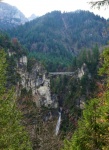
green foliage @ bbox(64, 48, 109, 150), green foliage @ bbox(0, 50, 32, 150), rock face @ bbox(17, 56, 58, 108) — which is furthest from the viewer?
rock face @ bbox(17, 56, 58, 108)

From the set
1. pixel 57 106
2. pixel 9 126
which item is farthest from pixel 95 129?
pixel 57 106

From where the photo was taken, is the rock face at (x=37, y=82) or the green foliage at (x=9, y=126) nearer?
the green foliage at (x=9, y=126)

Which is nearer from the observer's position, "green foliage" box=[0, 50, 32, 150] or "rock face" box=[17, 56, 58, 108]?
"green foliage" box=[0, 50, 32, 150]

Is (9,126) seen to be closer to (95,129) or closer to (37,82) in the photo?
(95,129)

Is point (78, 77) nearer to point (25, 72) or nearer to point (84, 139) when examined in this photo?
point (25, 72)

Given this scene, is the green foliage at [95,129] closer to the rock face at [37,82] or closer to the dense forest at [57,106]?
the dense forest at [57,106]

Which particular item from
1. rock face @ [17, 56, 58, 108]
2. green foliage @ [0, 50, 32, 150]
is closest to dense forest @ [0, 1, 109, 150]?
green foliage @ [0, 50, 32, 150]

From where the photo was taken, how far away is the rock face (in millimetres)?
85812

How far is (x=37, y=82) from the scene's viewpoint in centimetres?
9200

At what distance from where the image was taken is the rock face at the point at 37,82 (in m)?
85.8

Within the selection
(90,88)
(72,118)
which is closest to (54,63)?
(90,88)

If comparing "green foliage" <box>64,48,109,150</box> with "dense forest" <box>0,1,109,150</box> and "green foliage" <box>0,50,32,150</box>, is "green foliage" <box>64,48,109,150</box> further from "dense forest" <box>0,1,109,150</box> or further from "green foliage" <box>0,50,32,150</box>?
"green foliage" <box>0,50,32,150</box>

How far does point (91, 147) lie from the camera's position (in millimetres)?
9328

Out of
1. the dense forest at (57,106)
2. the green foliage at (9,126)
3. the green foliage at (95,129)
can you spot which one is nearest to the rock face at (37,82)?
the dense forest at (57,106)
